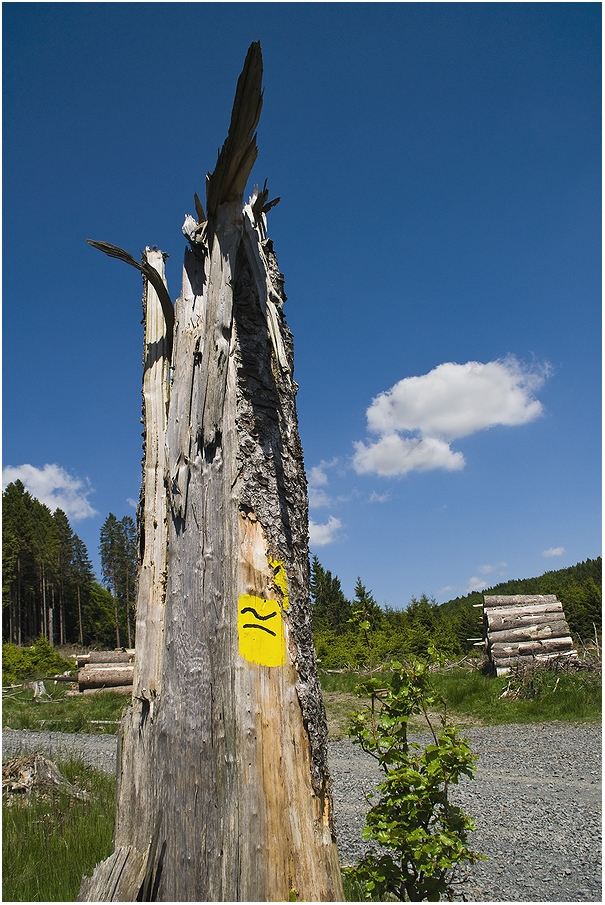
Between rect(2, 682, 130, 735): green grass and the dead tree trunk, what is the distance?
26.8ft

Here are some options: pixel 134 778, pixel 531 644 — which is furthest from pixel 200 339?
pixel 531 644

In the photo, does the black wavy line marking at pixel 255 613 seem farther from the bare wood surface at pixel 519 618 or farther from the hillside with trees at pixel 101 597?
the hillside with trees at pixel 101 597

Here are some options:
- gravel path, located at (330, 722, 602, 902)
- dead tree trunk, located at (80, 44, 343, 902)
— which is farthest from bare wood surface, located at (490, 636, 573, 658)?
dead tree trunk, located at (80, 44, 343, 902)

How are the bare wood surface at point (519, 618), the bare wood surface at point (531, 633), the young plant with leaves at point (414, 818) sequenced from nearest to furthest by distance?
1. the young plant with leaves at point (414, 818)
2. the bare wood surface at point (531, 633)
3. the bare wood surface at point (519, 618)

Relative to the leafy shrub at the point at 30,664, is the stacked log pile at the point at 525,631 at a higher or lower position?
higher

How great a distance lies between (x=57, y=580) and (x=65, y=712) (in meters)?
45.2

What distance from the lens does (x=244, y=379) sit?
2541mm

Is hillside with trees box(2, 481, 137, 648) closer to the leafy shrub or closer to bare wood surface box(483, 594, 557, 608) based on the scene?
the leafy shrub

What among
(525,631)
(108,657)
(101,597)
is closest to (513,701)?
(525,631)

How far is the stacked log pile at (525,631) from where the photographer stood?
43.3ft

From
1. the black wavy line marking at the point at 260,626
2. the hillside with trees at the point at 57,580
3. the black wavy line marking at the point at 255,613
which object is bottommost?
the hillside with trees at the point at 57,580

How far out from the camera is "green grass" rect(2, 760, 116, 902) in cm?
341

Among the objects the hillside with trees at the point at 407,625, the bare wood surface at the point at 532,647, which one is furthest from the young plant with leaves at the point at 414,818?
the bare wood surface at the point at 532,647

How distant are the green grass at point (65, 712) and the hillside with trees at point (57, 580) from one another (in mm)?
29922
